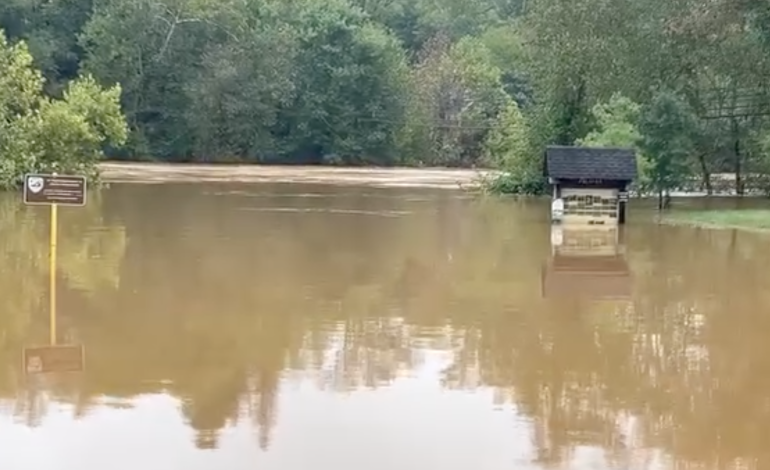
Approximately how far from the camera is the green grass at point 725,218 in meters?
25.5

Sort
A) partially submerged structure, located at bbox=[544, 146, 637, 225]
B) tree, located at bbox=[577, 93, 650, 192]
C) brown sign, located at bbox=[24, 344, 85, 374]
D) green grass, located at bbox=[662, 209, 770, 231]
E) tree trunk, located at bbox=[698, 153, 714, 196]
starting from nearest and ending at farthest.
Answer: brown sign, located at bbox=[24, 344, 85, 374]
green grass, located at bbox=[662, 209, 770, 231]
partially submerged structure, located at bbox=[544, 146, 637, 225]
tree, located at bbox=[577, 93, 650, 192]
tree trunk, located at bbox=[698, 153, 714, 196]

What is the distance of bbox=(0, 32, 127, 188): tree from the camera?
108ft

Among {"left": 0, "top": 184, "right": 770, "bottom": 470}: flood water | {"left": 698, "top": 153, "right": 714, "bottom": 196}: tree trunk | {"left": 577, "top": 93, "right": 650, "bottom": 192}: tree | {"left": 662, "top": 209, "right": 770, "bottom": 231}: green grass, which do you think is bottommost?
{"left": 0, "top": 184, "right": 770, "bottom": 470}: flood water

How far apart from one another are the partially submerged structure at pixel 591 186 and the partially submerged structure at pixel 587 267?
5.83 feet

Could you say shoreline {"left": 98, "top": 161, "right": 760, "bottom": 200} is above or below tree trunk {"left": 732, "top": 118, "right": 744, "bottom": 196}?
below

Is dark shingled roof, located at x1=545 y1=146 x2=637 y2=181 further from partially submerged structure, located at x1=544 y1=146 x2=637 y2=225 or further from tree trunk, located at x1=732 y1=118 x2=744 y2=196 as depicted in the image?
tree trunk, located at x1=732 y1=118 x2=744 y2=196

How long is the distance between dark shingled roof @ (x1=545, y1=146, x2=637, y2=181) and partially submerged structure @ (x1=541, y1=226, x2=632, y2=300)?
2.07m

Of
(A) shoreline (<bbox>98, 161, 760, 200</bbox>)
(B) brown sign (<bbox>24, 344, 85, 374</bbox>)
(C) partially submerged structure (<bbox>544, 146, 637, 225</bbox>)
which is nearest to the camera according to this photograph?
(B) brown sign (<bbox>24, 344, 85, 374</bbox>)

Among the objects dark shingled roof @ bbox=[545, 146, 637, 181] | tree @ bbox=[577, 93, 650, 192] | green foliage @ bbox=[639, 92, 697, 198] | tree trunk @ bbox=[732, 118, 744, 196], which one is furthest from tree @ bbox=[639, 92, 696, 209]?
tree trunk @ bbox=[732, 118, 744, 196]

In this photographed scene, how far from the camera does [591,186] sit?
26375 mm

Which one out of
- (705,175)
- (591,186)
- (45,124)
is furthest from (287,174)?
(591,186)

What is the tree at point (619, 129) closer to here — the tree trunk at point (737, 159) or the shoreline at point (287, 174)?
the tree trunk at point (737, 159)

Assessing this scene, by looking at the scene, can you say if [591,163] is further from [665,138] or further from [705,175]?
[705,175]

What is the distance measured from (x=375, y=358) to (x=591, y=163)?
16.1m
